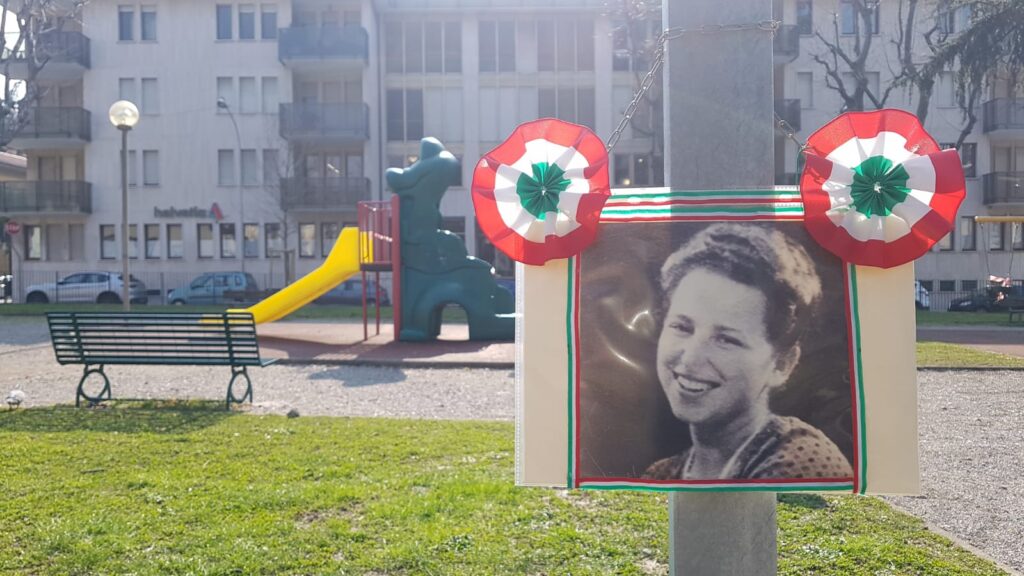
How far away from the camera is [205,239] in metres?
41.1

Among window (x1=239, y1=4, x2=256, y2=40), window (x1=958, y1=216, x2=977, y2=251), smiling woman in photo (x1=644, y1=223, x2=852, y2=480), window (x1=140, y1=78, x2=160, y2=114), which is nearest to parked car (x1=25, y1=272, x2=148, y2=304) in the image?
window (x1=140, y1=78, x2=160, y2=114)

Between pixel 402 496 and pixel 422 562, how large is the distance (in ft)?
3.84

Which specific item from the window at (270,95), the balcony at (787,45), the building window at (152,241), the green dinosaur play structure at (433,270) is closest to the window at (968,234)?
the balcony at (787,45)

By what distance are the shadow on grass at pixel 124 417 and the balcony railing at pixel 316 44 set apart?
32890mm

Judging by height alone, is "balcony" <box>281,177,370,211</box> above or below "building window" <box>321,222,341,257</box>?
above

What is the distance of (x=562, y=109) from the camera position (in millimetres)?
41219

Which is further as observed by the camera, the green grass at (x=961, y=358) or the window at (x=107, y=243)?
the window at (x=107, y=243)

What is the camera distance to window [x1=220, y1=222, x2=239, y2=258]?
135 ft

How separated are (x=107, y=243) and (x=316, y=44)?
46.9 ft

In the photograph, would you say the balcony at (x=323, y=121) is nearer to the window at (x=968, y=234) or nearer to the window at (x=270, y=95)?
the window at (x=270, y=95)

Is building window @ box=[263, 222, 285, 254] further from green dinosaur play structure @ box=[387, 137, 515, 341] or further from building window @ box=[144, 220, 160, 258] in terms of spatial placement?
green dinosaur play structure @ box=[387, 137, 515, 341]

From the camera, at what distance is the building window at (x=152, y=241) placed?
4112 cm

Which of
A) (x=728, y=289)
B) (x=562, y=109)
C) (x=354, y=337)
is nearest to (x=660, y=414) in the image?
(x=728, y=289)

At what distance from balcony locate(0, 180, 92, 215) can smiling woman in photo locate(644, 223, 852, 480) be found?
43.3 m
